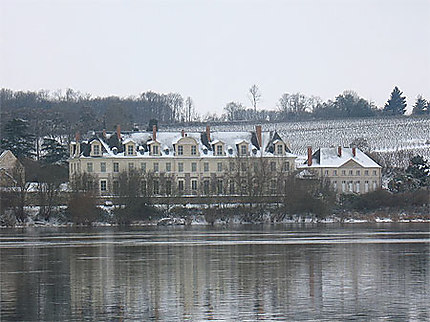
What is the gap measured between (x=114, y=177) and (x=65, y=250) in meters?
48.4

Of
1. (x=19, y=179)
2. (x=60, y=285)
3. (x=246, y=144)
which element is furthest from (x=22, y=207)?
(x=60, y=285)

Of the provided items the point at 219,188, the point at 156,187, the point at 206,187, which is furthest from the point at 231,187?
the point at 156,187

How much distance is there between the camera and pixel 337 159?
100 meters

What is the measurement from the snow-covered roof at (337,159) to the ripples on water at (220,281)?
57444 millimetres

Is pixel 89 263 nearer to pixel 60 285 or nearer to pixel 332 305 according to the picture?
pixel 60 285

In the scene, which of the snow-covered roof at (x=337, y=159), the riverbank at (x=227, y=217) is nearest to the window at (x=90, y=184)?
the riverbank at (x=227, y=217)

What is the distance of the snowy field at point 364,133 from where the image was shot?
11888 centimetres

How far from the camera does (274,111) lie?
192 meters

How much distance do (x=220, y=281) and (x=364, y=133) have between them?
353ft

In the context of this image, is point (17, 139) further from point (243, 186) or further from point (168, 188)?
point (243, 186)

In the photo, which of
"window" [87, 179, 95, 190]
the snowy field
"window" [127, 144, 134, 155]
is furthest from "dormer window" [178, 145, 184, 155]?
the snowy field

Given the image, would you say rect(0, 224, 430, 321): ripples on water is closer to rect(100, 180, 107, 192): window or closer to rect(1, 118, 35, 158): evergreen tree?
rect(100, 180, 107, 192): window

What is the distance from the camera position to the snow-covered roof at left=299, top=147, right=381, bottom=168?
3917 inches

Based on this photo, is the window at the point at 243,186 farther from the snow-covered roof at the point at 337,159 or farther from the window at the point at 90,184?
the snow-covered roof at the point at 337,159
